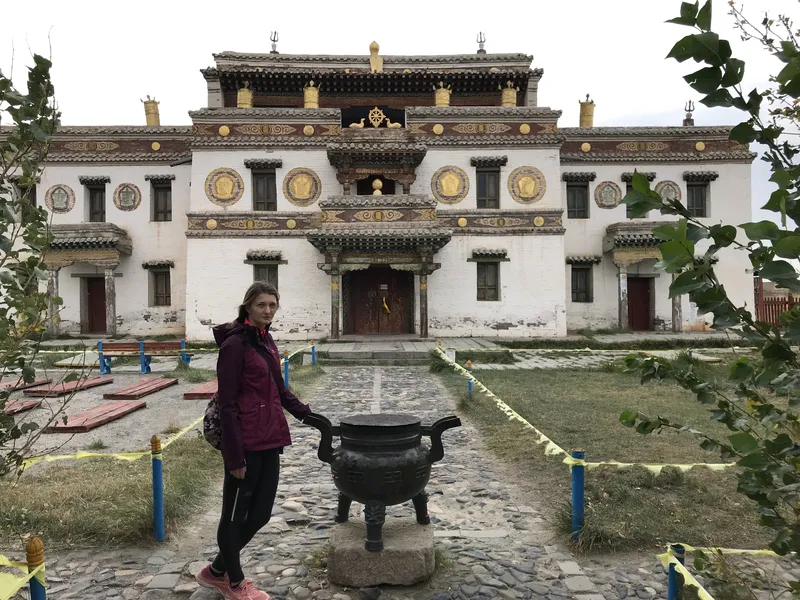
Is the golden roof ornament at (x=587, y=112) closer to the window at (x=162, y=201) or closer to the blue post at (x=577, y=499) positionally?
the window at (x=162, y=201)

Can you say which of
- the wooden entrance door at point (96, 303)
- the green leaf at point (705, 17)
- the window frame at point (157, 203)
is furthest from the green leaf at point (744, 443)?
the wooden entrance door at point (96, 303)

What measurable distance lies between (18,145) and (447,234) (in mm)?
16613

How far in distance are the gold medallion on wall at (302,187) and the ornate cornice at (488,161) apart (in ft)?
19.5

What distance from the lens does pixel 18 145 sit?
8.38 ft

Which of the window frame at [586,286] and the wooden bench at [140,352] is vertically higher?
the window frame at [586,286]

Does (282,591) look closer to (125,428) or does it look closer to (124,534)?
(124,534)

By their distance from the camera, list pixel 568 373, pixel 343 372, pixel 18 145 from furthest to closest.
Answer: pixel 343 372, pixel 568 373, pixel 18 145

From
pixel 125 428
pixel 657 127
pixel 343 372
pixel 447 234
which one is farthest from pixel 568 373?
pixel 657 127

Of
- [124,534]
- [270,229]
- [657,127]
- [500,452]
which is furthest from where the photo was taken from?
[657,127]

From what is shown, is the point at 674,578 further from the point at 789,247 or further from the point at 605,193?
the point at 605,193

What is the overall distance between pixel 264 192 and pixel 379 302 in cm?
612

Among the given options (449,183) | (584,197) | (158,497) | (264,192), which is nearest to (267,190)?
(264,192)

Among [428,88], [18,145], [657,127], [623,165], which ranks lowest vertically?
[18,145]

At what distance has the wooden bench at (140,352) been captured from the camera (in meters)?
13.8
